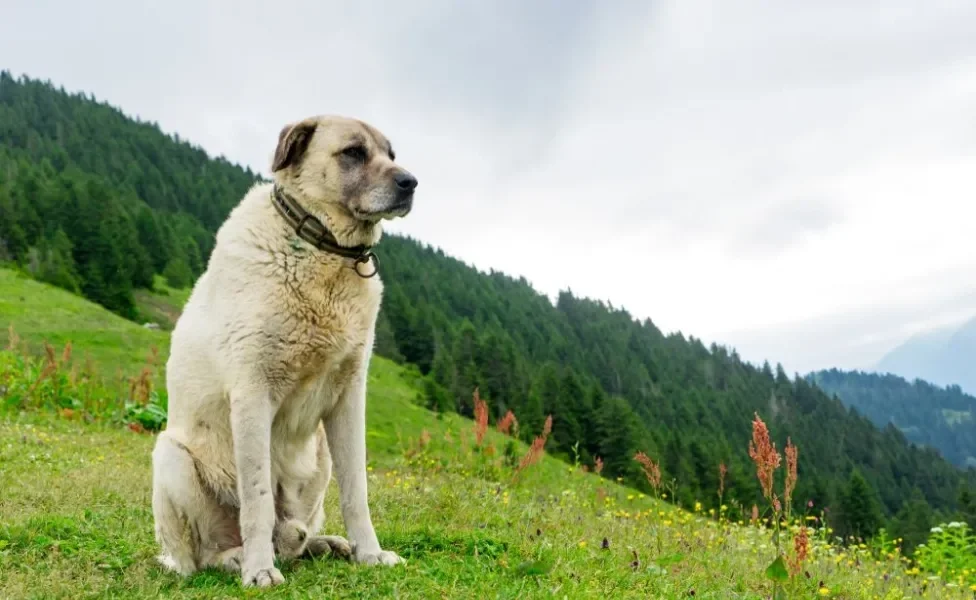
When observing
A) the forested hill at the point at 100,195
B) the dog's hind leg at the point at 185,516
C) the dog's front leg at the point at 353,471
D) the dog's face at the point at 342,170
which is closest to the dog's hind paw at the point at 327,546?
the dog's front leg at the point at 353,471

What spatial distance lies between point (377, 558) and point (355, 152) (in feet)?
7.93

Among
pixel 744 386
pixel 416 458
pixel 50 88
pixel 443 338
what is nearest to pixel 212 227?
pixel 443 338

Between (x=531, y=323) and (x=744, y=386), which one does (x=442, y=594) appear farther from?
(x=744, y=386)

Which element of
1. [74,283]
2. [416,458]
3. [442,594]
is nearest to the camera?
[442,594]

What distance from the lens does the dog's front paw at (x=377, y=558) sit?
4.50m

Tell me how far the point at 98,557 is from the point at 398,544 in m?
1.86

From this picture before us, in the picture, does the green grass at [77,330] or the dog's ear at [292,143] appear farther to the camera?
the green grass at [77,330]

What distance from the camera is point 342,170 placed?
14.6 feet

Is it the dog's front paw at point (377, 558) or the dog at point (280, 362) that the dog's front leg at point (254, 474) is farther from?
the dog's front paw at point (377, 558)

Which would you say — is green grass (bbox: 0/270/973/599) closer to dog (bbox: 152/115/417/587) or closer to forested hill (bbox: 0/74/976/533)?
dog (bbox: 152/115/417/587)

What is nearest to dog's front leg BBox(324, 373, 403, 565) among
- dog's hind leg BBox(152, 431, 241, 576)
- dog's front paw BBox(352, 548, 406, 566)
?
dog's front paw BBox(352, 548, 406, 566)

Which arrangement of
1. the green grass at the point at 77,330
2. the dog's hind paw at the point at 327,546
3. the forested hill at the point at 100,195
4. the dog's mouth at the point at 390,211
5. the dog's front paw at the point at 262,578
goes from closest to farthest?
the dog's front paw at the point at 262,578 < the dog's mouth at the point at 390,211 < the dog's hind paw at the point at 327,546 < the green grass at the point at 77,330 < the forested hill at the point at 100,195

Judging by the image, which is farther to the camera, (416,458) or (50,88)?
(50,88)

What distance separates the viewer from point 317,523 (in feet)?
16.5
